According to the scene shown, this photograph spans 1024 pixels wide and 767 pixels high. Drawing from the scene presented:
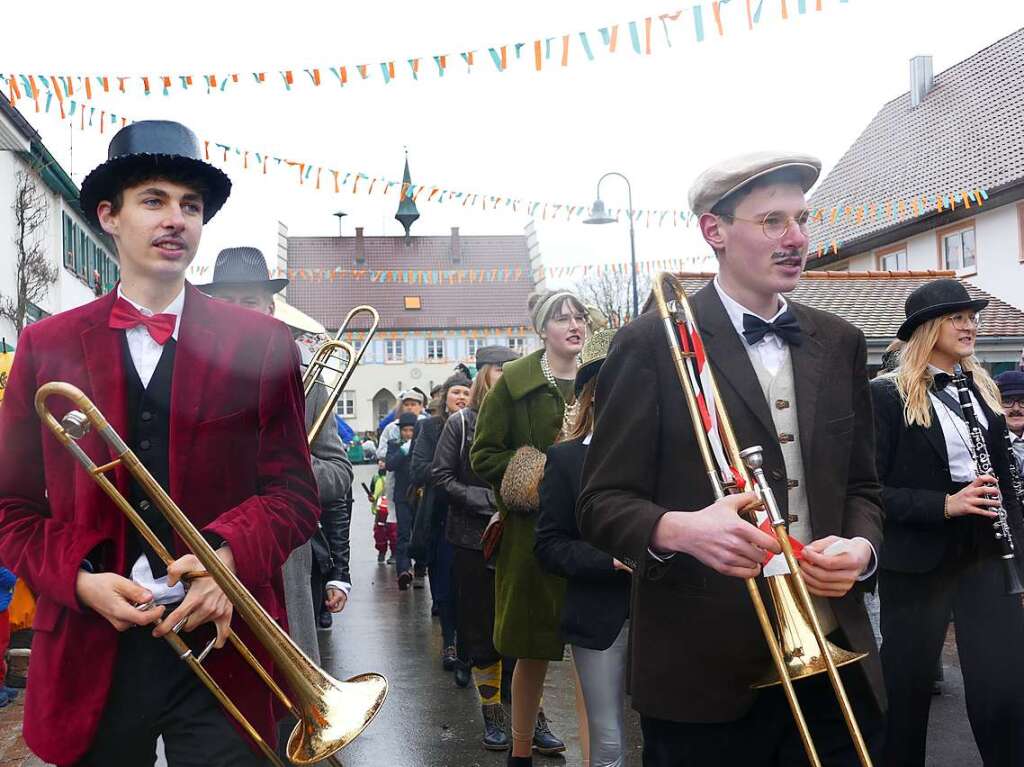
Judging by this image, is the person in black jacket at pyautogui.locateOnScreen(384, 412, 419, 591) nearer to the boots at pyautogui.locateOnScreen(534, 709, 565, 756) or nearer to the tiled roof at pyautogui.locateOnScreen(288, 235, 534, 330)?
the boots at pyautogui.locateOnScreen(534, 709, 565, 756)

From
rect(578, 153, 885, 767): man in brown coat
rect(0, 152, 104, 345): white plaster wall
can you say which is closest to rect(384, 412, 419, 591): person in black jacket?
rect(578, 153, 885, 767): man in brown coat

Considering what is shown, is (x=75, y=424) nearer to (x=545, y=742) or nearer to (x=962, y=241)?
(x=545, y=742)

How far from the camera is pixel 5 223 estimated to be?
2683 centimetres

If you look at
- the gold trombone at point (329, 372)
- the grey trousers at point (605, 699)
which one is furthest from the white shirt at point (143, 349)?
the grey trousers at point (605, 699)

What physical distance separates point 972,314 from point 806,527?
106 inches

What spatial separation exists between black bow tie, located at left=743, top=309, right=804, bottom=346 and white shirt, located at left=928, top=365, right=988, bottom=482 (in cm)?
229

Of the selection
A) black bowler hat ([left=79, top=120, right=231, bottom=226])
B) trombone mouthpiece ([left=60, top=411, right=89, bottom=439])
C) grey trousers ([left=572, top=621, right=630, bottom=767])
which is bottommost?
grey trousers ([left=572, top=621, right=630, bottom=767])

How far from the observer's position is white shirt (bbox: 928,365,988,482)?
15.7 ft

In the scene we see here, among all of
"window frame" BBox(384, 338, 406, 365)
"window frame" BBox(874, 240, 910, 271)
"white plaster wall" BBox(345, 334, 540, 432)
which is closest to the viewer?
"window frame" BBox(874, 240, 910, 271)

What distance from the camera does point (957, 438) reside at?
4.84 meters

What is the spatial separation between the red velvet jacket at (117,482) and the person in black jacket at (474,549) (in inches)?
125

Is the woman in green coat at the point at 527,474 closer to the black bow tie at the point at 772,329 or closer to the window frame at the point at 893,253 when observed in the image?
the black bow tie at the point at 772,329

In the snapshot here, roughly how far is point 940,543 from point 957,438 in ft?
1.52

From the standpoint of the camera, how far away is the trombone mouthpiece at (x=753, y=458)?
2.46 m
